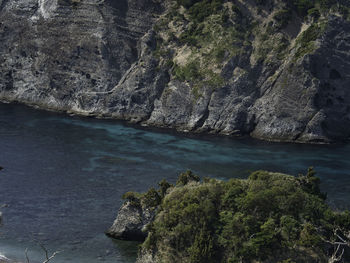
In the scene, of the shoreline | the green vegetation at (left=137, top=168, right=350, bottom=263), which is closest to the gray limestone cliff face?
the shoreline

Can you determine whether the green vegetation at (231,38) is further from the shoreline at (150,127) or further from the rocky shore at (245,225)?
the rocky shore at (245,225)

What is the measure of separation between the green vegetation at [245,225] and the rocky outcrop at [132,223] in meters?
4.76

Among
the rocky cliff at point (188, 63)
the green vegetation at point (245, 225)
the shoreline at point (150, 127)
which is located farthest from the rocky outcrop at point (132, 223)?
the rocky cliff at point (188, 63)

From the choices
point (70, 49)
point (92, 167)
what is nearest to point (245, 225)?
point (92, 167)

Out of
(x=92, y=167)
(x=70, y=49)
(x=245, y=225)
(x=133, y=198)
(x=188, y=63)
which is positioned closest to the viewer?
(x=245, y=225)

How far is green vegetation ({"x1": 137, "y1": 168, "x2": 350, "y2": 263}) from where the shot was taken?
5581cm

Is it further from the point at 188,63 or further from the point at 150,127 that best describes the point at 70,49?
the point at 150,127

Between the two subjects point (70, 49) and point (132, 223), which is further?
point (70, 49)

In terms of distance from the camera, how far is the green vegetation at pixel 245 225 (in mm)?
55812

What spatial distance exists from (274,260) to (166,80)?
8650 cm

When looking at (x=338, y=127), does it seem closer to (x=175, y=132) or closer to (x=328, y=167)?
(x=328, y=167)

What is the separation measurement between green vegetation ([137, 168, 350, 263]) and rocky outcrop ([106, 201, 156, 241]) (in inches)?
187

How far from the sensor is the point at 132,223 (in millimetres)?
68688

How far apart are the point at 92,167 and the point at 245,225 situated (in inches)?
1748
